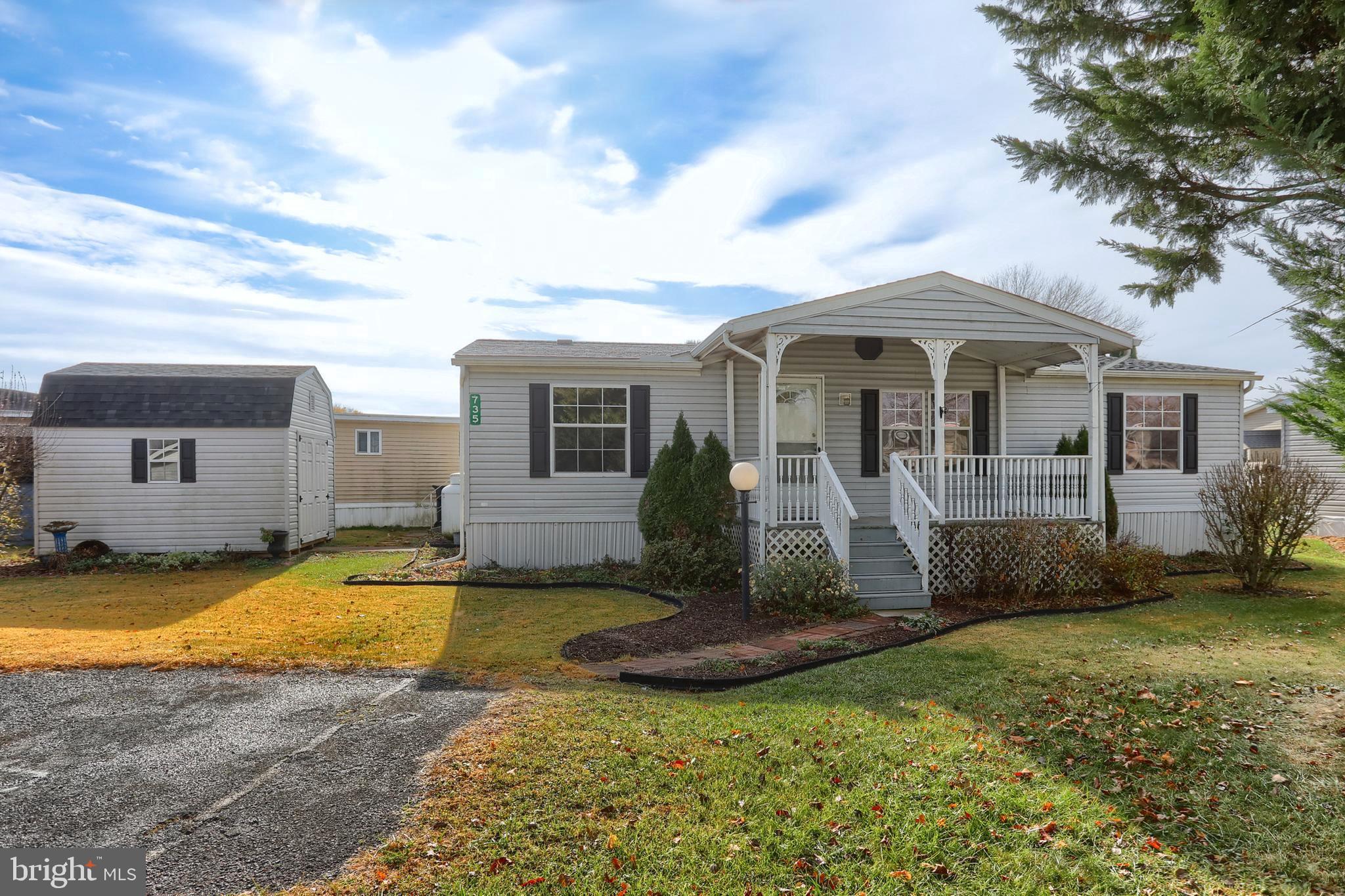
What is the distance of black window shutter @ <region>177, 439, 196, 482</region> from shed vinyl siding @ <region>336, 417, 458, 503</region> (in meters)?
5.23

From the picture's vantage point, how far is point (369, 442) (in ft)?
60.8

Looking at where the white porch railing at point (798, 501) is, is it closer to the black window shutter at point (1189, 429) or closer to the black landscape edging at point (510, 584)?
the black landscape edging at point (510, 584)

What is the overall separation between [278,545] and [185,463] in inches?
86.4

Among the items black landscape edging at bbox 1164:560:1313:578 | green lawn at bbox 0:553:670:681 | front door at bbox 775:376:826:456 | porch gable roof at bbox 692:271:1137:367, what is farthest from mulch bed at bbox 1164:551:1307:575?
green lawn at bbox 0:553:670:681

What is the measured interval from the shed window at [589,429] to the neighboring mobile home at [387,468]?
8.79 metres

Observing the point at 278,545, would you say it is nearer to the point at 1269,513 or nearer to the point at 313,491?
the point at 313,491

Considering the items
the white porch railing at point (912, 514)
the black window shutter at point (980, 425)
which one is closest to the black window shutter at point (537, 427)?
the white porch railing at point (912, 514)

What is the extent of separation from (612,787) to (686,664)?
2.44m

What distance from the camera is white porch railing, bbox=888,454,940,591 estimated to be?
8.46 meters

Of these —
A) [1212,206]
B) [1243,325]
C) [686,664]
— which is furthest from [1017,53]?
[686,664]

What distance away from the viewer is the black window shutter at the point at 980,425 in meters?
11.5

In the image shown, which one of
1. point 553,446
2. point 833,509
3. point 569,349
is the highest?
point 569,349

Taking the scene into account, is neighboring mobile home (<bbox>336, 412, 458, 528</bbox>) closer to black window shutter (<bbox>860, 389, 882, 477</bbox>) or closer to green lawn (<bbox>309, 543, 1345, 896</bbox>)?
black window shutter (<bbox>860, 389, 882, 477</bbox>)

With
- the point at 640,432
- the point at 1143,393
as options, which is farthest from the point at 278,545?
the point at 1143,393
